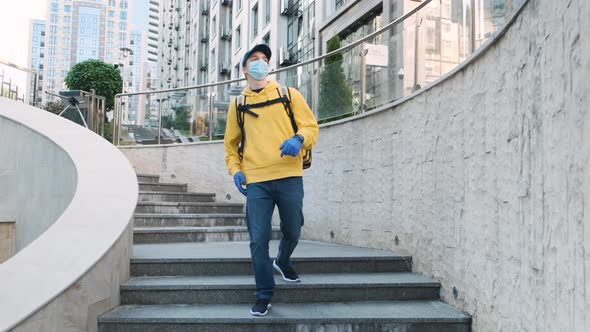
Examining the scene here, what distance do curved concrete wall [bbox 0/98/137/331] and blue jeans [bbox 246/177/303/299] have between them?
106 cm

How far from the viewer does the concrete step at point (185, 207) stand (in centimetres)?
698

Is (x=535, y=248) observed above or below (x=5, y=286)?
above

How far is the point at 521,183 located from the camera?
280cm

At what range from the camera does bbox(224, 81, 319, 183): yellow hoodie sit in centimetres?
351

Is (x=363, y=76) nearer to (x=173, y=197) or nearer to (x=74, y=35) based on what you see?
(x=173, y=197)

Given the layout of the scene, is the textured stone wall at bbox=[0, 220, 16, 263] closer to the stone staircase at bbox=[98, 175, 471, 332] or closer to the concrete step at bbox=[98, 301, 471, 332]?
the stone staircase at bbox=[98, 175, 471, 332]

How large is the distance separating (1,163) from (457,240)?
5943 mm

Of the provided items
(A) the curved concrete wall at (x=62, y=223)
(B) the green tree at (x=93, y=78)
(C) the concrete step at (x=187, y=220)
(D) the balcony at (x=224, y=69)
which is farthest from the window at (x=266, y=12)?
(A) the curved concrete wall at (x=62, y=223)

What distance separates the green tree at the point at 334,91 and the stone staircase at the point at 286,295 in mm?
1980

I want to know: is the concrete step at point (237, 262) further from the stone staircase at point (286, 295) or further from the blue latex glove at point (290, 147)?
the blue latex glove at point (290, 147)

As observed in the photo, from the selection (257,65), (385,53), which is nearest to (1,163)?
(257,65)

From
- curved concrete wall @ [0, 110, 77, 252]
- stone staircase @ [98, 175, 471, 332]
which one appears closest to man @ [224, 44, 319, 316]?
stone staircase @ [98, 175, 471, 332]

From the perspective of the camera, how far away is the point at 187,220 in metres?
6.77

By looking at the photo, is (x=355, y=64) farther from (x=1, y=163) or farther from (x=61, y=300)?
(x=1, y=163)
